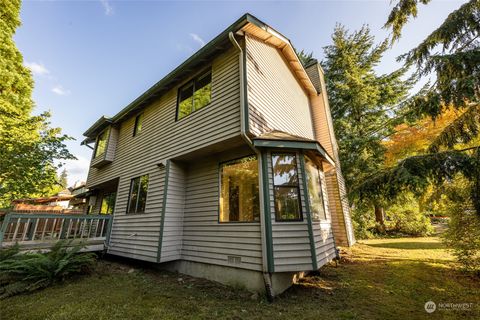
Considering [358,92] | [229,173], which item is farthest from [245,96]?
[358,92]

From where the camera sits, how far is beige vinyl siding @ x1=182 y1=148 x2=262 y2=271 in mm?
4824

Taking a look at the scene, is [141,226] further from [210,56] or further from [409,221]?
[409,221]

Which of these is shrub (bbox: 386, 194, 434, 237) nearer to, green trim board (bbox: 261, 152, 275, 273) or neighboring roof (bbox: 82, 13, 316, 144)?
neighboring roof (bbox: 82, 13, 316, 144)

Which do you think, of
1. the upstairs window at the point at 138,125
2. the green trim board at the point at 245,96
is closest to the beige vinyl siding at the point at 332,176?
the green trim board at the point at 245,96

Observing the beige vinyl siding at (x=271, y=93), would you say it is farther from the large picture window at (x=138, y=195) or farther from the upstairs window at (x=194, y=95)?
the large picture window at (x=138, y=195)

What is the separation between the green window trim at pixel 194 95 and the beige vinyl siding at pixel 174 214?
1.90m

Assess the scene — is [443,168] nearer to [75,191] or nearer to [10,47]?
[75,191]

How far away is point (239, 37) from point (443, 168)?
5773mm

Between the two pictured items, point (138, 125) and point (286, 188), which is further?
point (138, 125)

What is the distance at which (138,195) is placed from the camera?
7.62 metres

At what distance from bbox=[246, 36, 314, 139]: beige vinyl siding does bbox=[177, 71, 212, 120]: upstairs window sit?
1.52m

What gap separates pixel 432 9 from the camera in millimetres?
5730

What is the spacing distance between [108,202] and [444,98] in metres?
14.4

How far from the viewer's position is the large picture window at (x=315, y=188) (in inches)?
226
